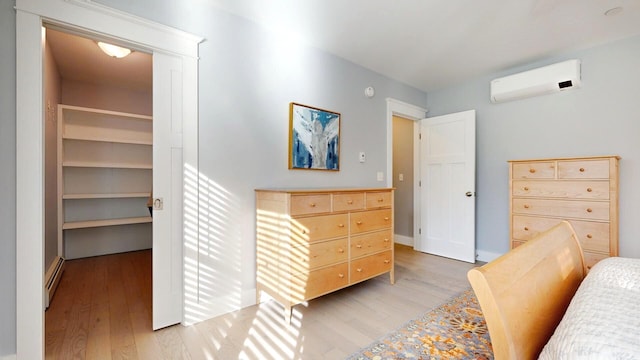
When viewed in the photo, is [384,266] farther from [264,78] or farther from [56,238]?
[56,238]

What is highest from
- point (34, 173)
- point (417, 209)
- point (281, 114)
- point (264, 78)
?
point (264, 78)

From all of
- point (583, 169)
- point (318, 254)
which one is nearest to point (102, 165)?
point (318, 254)

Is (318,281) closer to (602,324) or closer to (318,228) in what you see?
(318,228)

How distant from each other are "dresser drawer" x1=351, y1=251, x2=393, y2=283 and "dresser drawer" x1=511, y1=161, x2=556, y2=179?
1.66 metres

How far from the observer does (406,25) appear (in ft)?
7.79

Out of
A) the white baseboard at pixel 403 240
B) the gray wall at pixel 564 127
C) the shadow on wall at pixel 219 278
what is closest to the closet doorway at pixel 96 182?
the shadow on wall at pixel 219 278

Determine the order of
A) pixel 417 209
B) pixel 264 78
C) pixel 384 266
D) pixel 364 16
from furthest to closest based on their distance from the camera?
pixel 417 209 < pixel 384 266 < pixel 264 78 < pixel 364 16

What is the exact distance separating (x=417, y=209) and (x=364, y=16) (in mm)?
2823

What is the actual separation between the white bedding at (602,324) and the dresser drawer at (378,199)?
1.59 meters

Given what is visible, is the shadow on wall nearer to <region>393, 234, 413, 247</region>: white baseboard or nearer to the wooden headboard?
the wooden headboard

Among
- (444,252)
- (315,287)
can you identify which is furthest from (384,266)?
(444,252)

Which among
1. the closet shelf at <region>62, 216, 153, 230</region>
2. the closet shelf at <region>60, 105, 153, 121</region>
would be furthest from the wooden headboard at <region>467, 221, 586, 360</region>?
the closet shelf at <region>60, 105, 153, 121</region>

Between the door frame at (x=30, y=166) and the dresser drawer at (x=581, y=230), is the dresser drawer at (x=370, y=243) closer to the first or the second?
the dresser drawer at (x=581, y=230)

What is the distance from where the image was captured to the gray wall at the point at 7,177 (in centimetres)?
143
